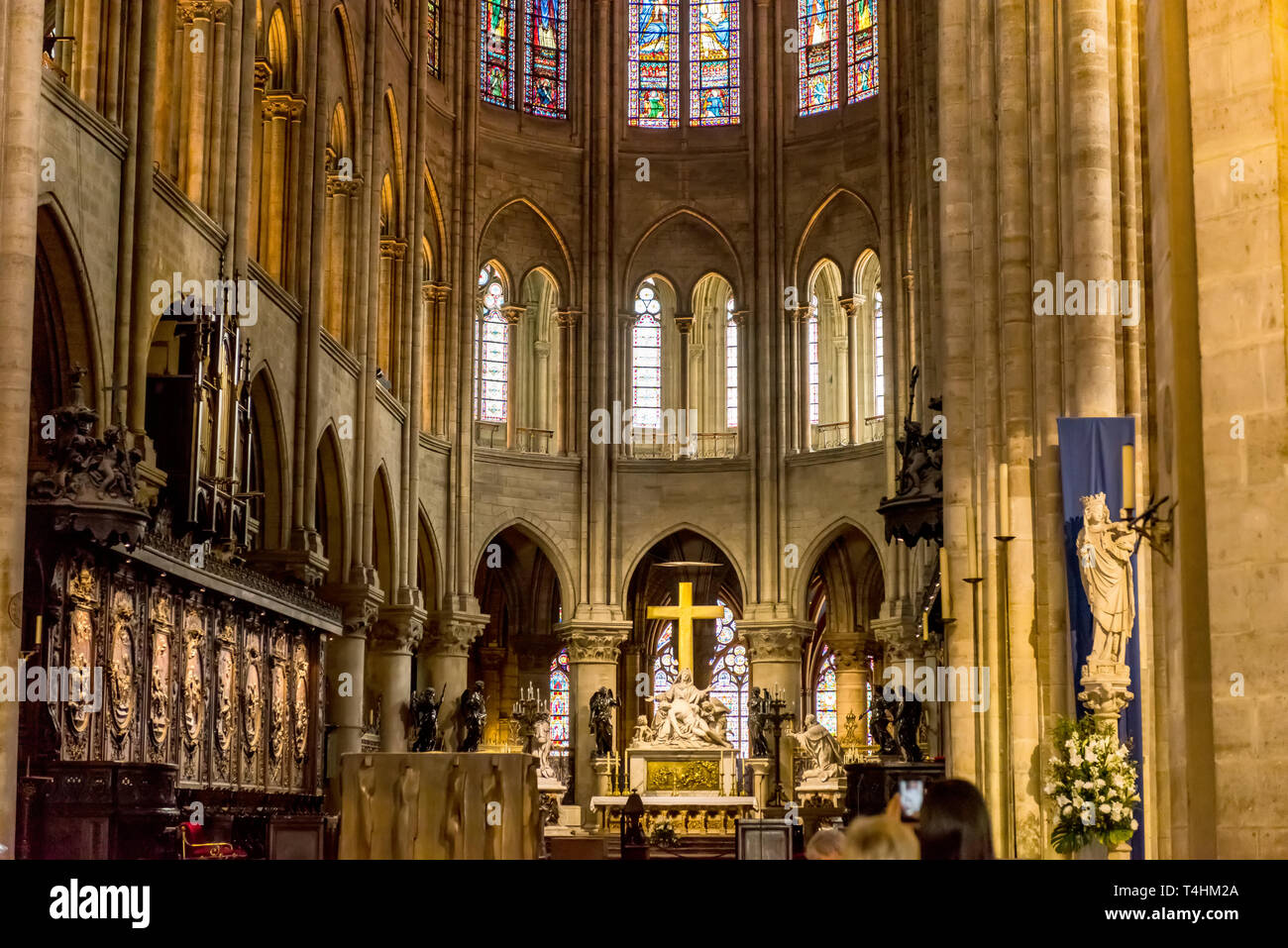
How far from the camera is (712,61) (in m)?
41.8

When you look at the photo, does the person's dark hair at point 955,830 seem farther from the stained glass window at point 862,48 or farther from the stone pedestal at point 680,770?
the stained glass window at point 862,48

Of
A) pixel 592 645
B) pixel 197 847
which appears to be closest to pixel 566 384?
pixel 592 645

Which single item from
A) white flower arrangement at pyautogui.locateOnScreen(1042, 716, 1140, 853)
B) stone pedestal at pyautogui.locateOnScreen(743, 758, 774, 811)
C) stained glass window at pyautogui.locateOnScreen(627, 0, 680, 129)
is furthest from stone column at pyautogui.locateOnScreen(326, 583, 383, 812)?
white flower arrangement at pyautogui.locateOnScreen(1042, 716, 1140, 853)

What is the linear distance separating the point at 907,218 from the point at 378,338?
10.9m

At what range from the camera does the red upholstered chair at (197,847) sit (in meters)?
18.0

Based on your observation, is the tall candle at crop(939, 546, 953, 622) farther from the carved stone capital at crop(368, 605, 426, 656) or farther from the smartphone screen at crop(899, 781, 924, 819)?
the carved stone capital at crop(368, 605, 426, 656)

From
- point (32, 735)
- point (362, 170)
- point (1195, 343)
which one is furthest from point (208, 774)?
point (1195, 343)

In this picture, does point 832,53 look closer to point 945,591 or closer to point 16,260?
point 945,591

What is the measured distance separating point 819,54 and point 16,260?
27437 millimetres

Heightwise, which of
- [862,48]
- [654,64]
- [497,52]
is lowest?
[862,48]

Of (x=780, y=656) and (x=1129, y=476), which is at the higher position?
(x=780, y=656)

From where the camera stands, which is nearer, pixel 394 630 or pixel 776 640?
pixel 394 630
